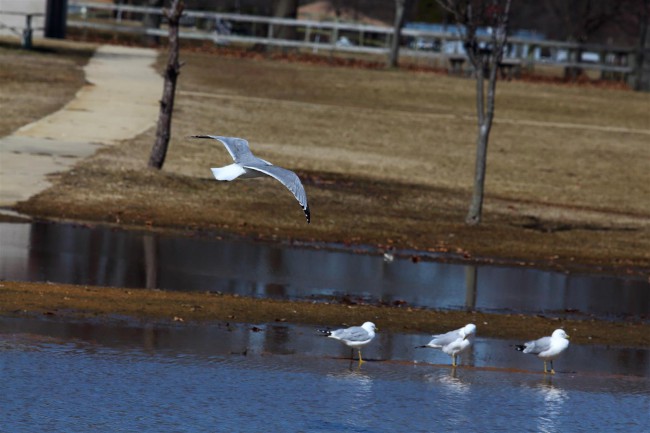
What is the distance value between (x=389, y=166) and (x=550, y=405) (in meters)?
18.8

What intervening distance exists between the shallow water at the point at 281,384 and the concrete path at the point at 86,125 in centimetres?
878

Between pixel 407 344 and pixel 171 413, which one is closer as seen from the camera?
pixel 171 413

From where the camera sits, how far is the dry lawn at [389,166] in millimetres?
20781

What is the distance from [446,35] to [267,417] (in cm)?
4046

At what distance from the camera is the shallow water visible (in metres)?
10.2

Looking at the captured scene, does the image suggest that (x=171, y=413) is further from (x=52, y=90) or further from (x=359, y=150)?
(x=52, y=90)

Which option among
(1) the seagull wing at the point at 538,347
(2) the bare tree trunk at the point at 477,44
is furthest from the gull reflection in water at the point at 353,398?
(2) the bare tree trunk at the point at 477,44

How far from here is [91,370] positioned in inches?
440

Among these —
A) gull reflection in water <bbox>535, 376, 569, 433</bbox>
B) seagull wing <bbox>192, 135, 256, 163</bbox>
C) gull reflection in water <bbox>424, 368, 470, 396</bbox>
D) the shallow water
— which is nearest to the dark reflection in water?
the shallow water

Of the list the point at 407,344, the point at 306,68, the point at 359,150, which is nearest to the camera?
the point at 407,344

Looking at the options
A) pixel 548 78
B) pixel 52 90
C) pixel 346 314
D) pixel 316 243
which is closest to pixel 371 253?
pixel 316 243

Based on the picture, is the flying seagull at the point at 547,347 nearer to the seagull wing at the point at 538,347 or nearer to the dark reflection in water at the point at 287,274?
the seagull wing at the point at 538,347

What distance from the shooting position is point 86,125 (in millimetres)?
30453

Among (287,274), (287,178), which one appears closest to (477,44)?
(287,274)
